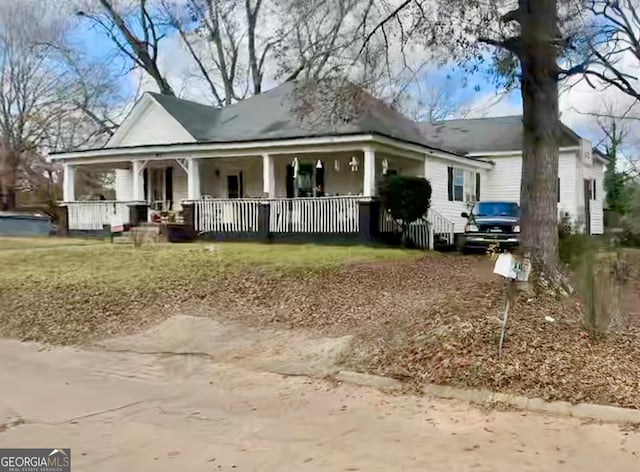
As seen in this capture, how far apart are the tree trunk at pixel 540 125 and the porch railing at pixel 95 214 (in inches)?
636

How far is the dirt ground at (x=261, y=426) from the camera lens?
4867mm

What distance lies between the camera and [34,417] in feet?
20.2

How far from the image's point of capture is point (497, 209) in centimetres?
2105

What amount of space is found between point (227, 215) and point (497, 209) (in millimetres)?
8746

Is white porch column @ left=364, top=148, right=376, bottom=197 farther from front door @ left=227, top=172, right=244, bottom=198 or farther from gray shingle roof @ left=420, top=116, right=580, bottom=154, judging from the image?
gray shingle roof @ left=420, top=116, right=580, bottom=154

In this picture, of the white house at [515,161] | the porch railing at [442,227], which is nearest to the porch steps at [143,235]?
the porch railing at [442,227]

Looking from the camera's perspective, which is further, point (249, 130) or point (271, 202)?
point (249, 130)

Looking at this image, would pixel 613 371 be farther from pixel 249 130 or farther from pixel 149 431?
pixel 249 130

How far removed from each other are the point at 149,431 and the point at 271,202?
49.4ft

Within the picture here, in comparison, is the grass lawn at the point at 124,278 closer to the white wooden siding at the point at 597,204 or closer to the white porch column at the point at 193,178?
the white porch column at the point at 193,178

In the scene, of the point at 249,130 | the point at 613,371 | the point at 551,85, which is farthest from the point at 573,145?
the point at 613,371

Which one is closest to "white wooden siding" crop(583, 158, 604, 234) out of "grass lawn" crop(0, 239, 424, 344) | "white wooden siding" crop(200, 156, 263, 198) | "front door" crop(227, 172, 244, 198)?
"white wooden siding" crop(200, 156, 263, 198)

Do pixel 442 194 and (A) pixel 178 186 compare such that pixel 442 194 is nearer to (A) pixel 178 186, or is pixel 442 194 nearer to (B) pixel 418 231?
(B) pixel 418 231

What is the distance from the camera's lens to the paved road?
4.85 m
